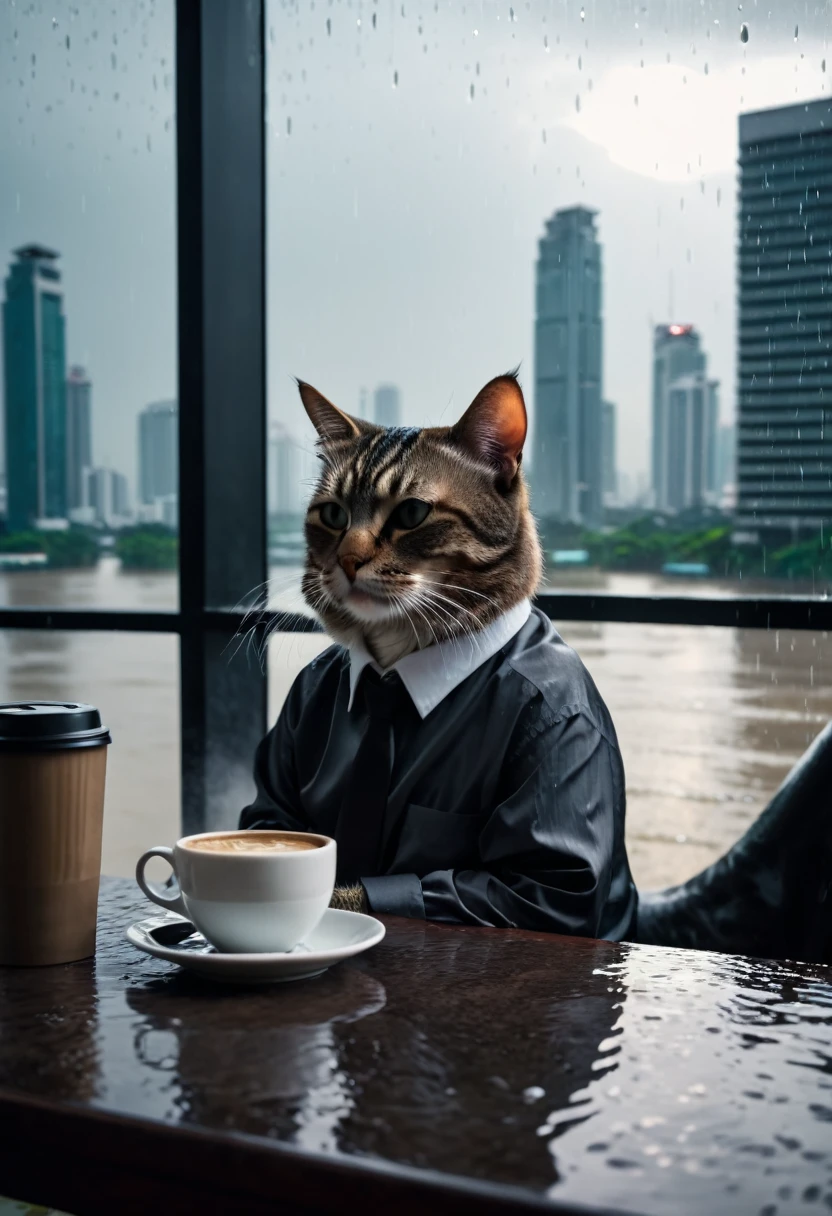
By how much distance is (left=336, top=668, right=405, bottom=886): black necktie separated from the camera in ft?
4.59

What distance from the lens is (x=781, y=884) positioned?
1498 millimetres

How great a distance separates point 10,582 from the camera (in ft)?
10.8

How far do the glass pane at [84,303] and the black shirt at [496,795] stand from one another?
1493 millimetres

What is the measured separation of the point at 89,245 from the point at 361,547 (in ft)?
7.90

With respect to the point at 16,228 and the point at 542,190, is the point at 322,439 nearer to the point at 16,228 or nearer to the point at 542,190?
the point at 542,190

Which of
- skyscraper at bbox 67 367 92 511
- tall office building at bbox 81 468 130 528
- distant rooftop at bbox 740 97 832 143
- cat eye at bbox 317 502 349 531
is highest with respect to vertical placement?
distant rooftop at bbox 740 97 832 143

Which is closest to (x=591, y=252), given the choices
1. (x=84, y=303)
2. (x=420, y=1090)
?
(x=84, y=303)

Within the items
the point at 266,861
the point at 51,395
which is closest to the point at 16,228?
the point at 51,395

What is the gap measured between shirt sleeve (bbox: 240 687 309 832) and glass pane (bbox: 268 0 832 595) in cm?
79

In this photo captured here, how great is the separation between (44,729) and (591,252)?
6.94ft

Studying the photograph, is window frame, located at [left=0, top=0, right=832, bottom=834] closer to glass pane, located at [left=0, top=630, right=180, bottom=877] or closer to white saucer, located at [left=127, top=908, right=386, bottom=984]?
glass pane, located at [left=0, top=630, right=180, bottom=877]

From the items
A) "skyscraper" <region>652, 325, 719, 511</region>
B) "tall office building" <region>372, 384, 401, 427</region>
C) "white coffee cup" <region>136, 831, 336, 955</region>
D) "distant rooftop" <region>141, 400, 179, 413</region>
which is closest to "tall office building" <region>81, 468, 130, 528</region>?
"distant rooftop" <region>141, 400, 179, 413</region>

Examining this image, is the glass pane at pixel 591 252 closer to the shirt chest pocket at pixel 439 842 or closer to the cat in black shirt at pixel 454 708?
the cat in black shirt at pixel 454 708

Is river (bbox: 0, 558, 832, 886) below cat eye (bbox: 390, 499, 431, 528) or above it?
below
